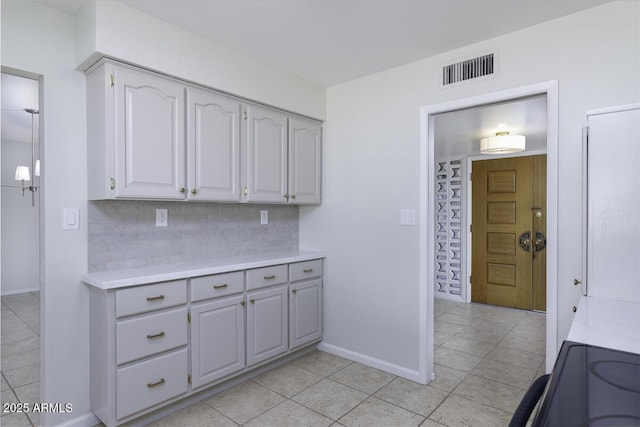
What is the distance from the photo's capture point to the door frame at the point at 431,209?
2.11 m

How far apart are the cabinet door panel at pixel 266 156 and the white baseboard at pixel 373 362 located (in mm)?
1411

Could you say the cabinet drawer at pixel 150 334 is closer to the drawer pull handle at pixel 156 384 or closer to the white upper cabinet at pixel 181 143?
the drawer pull handle at pixel 156 384

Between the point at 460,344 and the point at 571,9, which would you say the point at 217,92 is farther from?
the point at 460,344

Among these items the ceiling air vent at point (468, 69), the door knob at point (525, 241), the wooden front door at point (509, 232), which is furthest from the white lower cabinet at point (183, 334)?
the door knob at point (525, 241)

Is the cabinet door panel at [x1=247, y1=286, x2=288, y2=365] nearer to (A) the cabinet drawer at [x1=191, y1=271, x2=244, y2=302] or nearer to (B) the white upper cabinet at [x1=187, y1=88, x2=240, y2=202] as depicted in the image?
(A) the cabinet drawer at [x1=191, y1=271, x2=244, y2=302]

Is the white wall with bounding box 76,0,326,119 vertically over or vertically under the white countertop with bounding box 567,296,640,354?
over

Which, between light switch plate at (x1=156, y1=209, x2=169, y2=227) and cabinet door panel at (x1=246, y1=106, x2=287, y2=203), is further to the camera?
cabinet door panel at (x1=246, y1=106, x2=287, y2=203)

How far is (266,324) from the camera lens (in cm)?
276

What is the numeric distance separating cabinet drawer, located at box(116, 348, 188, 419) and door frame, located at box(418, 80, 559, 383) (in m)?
1.71

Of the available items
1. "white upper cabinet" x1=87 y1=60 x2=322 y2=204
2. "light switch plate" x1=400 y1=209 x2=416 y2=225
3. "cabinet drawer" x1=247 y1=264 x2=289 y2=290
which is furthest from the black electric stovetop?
"white upper cabinet" x1=87 y1=60 x2=322 y2=204

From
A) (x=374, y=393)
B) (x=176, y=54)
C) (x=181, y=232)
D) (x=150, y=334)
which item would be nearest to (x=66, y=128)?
(x=176, y=54)

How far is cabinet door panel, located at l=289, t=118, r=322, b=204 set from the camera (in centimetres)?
308

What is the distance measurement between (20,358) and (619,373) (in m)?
4.05

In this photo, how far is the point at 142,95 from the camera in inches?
83.7
